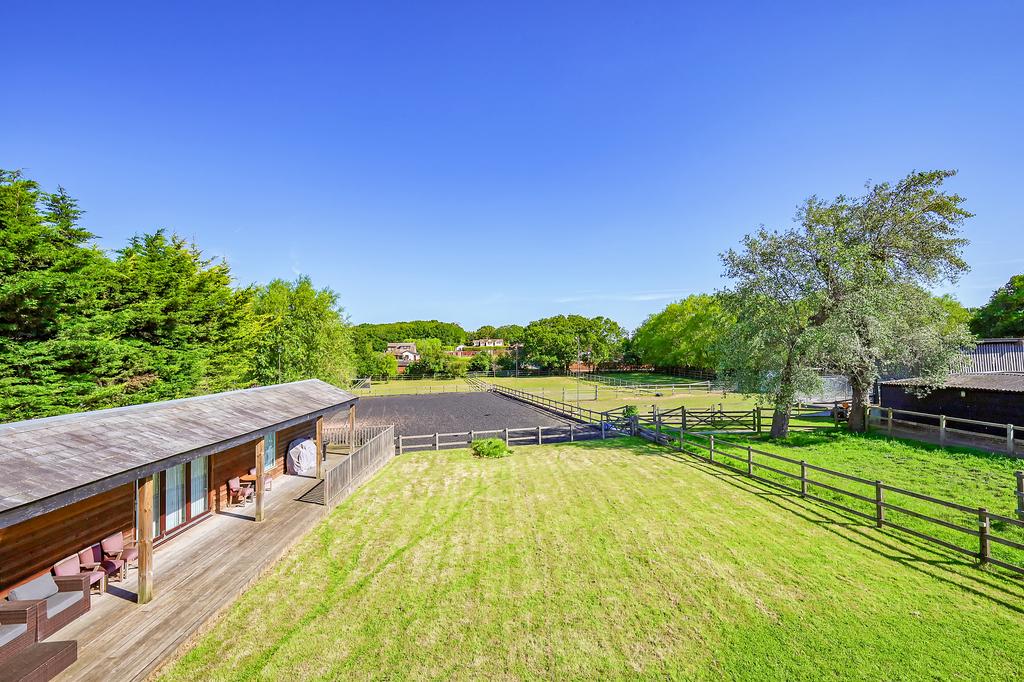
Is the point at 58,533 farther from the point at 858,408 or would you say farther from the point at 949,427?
the point at 949,427

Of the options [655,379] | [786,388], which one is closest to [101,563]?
[786,388]

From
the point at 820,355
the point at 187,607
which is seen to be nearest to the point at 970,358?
the point at 820,355

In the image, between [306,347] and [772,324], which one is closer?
[772,324]

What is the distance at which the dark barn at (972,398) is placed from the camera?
1616 centimetres

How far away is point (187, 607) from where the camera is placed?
6445mm

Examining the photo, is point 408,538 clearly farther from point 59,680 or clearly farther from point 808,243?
point 808,243

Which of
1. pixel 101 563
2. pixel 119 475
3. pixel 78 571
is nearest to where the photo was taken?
pixel 119 475

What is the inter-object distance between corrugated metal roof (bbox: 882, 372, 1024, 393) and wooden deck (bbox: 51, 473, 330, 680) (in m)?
24.6

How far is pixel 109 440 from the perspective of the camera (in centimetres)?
676

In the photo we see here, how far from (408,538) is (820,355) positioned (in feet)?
56.6

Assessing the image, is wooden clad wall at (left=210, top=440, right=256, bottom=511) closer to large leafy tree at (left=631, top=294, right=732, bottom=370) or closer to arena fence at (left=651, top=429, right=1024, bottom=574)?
arena fence at (left=651, top=429, right=1024, bottom=574)

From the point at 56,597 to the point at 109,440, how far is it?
2.22 meters

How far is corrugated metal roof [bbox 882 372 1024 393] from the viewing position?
53.6 feet

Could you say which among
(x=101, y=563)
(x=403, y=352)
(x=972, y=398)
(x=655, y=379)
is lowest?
(x=655, y=379)
